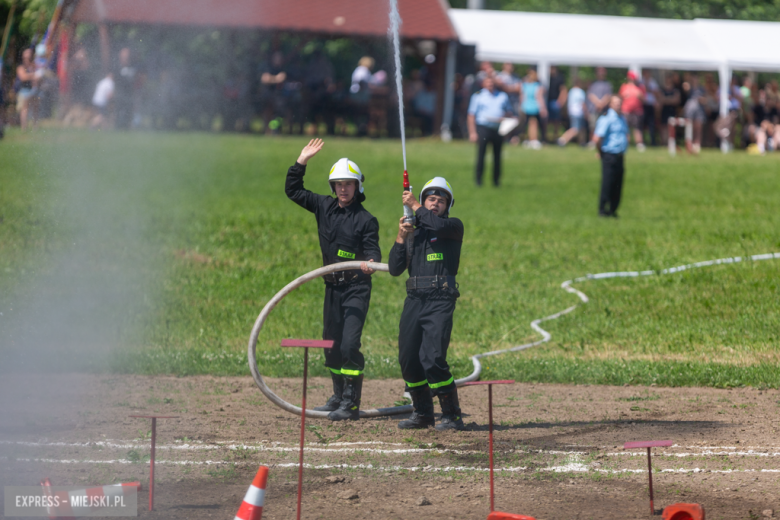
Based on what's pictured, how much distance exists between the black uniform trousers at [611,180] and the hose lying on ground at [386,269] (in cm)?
373

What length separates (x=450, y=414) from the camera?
24.9ft

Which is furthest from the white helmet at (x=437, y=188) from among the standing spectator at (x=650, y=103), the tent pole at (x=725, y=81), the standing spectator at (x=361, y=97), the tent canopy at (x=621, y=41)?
the tent pole at (x=725, y=81)

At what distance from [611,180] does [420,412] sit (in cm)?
1063

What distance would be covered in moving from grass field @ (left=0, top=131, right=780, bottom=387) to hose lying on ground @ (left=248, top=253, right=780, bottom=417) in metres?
0.19

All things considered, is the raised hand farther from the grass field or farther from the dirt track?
the grass field

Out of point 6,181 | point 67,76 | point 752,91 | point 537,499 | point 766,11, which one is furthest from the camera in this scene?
point 752,91

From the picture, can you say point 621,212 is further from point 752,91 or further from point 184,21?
point 752,91

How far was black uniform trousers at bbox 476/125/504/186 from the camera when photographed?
19891 mm

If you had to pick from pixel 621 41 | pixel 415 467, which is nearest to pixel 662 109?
pixel 621 41

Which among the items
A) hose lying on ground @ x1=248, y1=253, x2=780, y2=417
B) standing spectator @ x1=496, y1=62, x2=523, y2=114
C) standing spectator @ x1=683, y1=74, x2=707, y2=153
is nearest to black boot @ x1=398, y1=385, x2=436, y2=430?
hose lying on ground @ x1=248, y1=253, x2=780, y2=417

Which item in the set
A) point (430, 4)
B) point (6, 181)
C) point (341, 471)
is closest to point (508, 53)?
point (430, 4)

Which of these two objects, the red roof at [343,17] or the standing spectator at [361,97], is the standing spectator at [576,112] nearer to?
the red roof at [343,17]

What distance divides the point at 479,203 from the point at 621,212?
9.08 feet

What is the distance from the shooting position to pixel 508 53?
94.3ft
